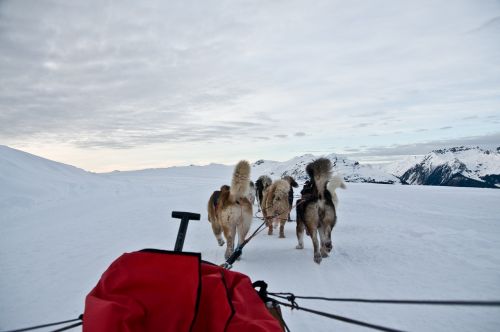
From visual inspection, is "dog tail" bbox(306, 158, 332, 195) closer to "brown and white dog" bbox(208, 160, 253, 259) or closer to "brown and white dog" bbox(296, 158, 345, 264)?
"brown and white dog" bbox(296, 158, 345, 264)

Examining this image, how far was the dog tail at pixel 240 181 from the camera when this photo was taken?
19.2 feet

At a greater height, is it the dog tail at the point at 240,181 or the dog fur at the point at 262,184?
the dog tail at the point at 240,181

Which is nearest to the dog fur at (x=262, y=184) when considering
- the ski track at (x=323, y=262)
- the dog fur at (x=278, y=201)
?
the ski track at (x=323, y=262)

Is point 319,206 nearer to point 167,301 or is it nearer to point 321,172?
point 321,172

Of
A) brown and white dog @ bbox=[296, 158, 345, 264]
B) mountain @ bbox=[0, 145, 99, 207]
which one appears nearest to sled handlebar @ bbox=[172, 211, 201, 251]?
brown and white dog @ bbox=[296, 158, 345, 264]

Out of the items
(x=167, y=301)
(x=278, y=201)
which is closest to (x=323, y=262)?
(x=278, y=201)

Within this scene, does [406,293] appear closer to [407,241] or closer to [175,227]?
[407,241]

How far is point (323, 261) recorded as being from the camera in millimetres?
5938

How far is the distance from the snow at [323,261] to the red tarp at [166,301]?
204 centimetres

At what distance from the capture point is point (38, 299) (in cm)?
447

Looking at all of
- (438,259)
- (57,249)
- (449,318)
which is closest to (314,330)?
(449,318)

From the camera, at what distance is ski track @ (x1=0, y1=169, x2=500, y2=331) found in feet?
12.5

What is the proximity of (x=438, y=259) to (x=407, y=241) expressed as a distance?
1.40m

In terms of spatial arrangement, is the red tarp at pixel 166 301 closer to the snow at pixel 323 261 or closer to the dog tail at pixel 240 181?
the snow at pixel 323 261
